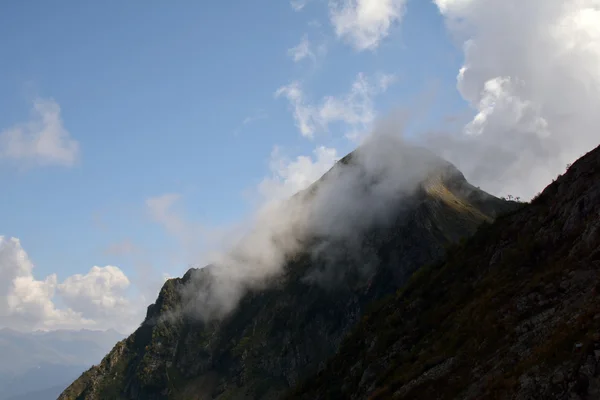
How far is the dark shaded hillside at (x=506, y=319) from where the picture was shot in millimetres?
38656

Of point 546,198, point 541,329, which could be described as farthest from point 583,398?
point 546,198

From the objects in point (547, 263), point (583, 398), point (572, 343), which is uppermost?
point (547, 263)

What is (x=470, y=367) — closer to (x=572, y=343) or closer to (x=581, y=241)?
(x=572, y=343)

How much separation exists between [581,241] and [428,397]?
87.4ft

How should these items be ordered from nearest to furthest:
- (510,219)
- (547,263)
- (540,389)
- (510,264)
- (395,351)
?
1. (540,389)
2. (547,263)
3. (510,264)
4. (395,351)
5. (510,219)

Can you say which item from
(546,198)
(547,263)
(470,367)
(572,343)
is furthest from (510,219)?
(572,343)

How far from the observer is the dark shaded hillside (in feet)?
127

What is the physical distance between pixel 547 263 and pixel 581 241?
5831 millimetres

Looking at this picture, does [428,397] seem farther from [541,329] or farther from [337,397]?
[337,397]

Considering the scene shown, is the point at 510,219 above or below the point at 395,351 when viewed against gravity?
above

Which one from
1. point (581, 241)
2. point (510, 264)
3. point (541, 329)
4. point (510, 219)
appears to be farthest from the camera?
point (510, 219)

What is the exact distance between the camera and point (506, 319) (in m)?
54.9

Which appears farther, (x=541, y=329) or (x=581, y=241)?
(x=581, y=241)

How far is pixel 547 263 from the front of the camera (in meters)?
63.1
